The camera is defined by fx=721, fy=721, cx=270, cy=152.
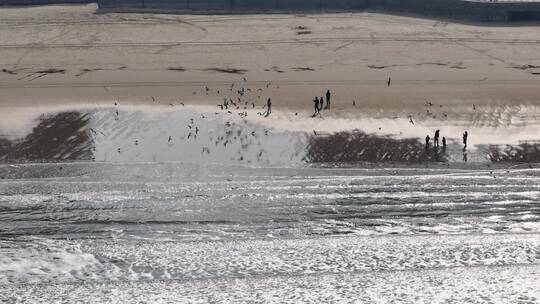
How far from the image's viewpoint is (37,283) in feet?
66.2

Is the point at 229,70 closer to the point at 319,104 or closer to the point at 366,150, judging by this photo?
the point at 319,104

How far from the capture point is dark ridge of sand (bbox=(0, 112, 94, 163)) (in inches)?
1125

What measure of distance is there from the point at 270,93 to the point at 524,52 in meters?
18.2

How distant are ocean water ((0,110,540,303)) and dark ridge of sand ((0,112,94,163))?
4.6 inches

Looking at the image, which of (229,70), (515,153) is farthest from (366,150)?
(229,70)

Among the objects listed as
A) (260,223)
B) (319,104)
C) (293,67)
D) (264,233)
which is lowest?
(264,233)

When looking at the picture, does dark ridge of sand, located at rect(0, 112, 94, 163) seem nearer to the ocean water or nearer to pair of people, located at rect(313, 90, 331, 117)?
the ocean water

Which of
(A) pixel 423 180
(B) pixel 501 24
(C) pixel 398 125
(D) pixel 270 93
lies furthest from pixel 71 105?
(B) pixel 501 24

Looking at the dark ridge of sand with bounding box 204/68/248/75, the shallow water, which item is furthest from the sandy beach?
the dark ridge of sand with bounding box 204/68/248/75

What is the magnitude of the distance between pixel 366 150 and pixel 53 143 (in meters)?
12.9

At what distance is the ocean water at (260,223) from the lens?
66.2 ft

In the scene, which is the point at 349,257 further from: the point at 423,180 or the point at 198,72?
the point at 198,72

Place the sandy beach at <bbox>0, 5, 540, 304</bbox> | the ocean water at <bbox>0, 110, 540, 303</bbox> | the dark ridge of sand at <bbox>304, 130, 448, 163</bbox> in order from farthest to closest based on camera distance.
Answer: the dark ridge of sand at <bbox>304, 130, 448, 163</bbox>, the sandy beach at <bbox>0, 5, 540, 304</bbox>, the ocean water at <bbox>0, 110, 540, 303</bbox>

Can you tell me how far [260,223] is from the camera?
23000mm
